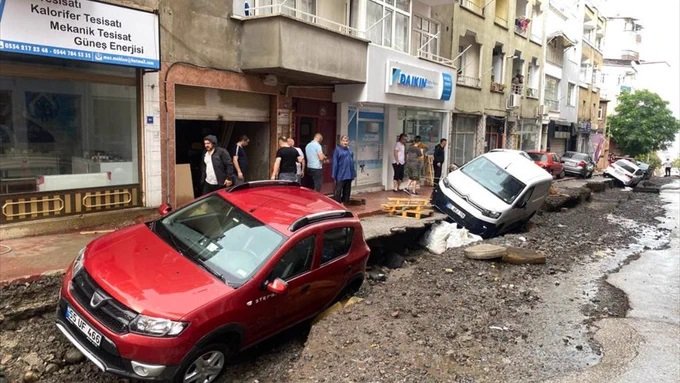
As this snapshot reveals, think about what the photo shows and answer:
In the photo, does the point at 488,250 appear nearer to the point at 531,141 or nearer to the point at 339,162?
the point at 339,162

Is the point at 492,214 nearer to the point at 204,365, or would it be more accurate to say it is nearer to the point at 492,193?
the point at 492,193

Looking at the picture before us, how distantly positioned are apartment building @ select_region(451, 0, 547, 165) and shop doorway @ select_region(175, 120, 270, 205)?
405 inches

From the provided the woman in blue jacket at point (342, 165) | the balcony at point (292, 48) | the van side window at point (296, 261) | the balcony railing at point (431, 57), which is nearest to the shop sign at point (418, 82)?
the balcony railing at point (431, 57)

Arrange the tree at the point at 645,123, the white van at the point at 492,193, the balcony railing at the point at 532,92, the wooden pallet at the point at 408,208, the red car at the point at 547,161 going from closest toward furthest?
the white van at the point at 492,193
the wooden pallet at the point at 408,208
the red car at the point at 547,161
the balcony railing at the point at 532,92
the tree at the point at 645,123

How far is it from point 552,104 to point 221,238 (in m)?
33.1

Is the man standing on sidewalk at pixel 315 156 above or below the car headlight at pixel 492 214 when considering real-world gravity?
above

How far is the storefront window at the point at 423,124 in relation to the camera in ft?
59.8

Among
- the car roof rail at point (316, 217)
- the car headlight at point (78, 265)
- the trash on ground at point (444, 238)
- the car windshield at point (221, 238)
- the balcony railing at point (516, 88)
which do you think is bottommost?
the trash on ground at point (444, 238)

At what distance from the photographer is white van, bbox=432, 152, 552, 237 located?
11.8m

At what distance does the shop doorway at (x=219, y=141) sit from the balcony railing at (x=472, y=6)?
12138 millimetres

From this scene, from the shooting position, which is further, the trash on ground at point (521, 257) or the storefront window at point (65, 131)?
the trash on ground at point (521, 257)

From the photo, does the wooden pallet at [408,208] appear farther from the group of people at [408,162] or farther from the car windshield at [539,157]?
the car windshield at [539,157]

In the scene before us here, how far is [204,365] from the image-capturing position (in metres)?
4.78

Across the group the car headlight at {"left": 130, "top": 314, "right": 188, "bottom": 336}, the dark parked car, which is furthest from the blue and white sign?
the dark parked car
